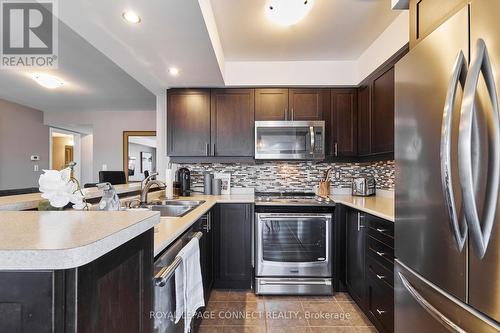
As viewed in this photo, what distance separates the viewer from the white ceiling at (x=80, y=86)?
2727mm

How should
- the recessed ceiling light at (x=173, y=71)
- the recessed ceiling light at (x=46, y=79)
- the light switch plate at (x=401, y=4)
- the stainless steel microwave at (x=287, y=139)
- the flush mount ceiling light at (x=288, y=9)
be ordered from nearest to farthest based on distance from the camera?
the light switch plate at (x=401, y=4) < the flush mount ceiling light at (x=288, y=9) < the recessed ceiling light at (x=173, y=71) < the stainless steel microwave at (x=287, y=139) < the recessed ceiling light at (x=46, y=79)

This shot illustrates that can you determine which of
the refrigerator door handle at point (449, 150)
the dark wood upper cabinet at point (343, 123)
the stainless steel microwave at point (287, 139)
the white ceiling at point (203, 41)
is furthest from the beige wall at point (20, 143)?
the refrigerator door handle at point (449, 150)

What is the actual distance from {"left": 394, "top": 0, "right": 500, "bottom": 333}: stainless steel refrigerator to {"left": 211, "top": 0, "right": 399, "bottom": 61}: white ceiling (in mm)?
1103

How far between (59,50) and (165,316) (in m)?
2.81

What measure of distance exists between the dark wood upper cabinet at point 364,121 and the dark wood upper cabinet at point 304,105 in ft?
1.35

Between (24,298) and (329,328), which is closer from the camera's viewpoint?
(24,298)

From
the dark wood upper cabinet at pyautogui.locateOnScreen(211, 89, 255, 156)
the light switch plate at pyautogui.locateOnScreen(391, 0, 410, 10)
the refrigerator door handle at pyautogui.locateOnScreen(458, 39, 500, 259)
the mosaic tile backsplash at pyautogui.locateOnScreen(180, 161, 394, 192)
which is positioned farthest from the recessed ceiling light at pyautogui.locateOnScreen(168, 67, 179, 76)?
the refrigerator door handle at pyautogui.locateOnScreen(458, 39, 500, 259)

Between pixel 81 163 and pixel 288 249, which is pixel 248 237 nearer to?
pixel 288 249

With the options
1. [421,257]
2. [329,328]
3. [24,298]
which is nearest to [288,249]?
[329,328]

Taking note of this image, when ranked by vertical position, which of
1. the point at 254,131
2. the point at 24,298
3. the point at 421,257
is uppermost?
the point at 254,131

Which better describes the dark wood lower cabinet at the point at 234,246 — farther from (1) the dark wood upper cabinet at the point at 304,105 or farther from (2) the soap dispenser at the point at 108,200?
(2) the soap dispenser at the point at 108,200

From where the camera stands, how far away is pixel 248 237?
101 inches

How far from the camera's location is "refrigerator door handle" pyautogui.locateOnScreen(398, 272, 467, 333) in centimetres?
90

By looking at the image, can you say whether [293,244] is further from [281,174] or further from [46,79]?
[46,79]
